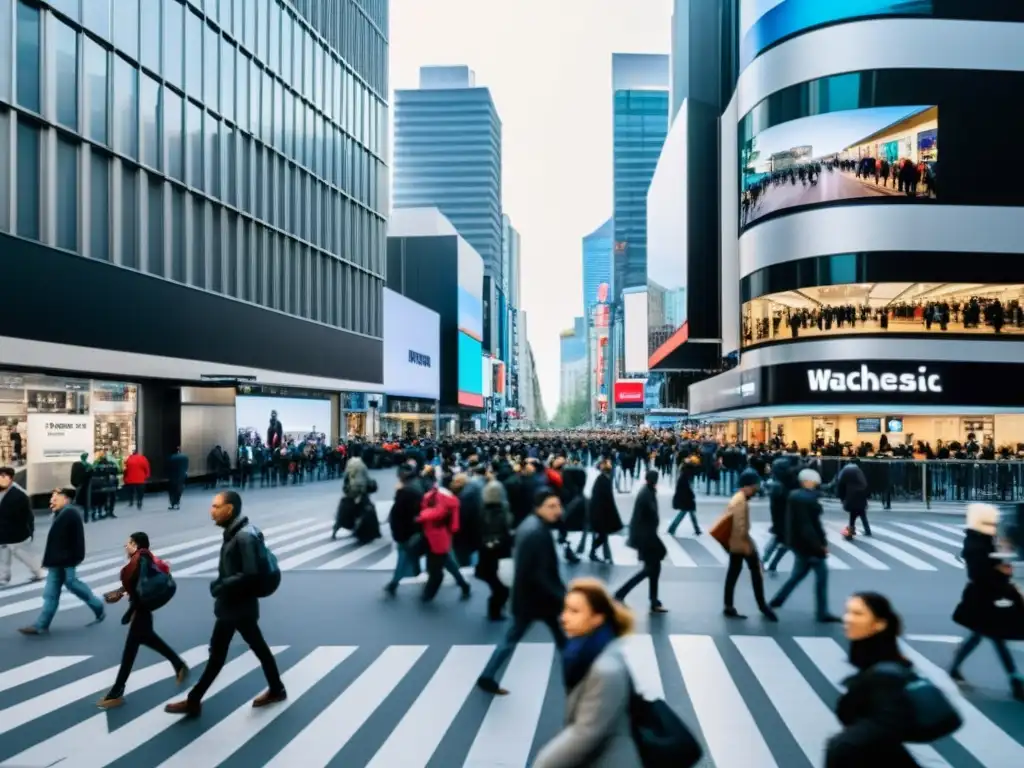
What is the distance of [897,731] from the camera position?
3811 millimetres

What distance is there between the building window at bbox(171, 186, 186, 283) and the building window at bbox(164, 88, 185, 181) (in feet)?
2.40

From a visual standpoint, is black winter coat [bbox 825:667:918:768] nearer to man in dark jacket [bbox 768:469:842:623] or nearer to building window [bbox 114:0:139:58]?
man in dark jacket [bbox 768:469:842:623]

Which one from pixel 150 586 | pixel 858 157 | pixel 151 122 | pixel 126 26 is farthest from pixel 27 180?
pixel 858 157

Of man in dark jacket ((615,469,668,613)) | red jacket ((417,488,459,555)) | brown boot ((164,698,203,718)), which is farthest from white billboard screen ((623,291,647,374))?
brown boot ((164,698,203,718))

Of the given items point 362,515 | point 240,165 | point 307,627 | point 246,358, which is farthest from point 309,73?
point 307,627

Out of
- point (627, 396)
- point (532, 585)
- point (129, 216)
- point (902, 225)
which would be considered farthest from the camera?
point (627, 396)

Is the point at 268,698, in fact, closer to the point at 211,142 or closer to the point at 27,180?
the point at 27,180

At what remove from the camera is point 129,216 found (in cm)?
3012

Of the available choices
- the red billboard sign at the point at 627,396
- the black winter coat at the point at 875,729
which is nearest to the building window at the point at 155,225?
the black winter coat at the point at 875,729

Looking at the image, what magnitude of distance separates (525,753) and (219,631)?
2.66 m

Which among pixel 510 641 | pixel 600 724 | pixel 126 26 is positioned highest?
pixel 126 26

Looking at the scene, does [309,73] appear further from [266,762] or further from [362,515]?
[266,762]

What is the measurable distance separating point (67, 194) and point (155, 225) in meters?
5.62

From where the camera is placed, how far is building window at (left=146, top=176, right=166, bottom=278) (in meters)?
31.7
